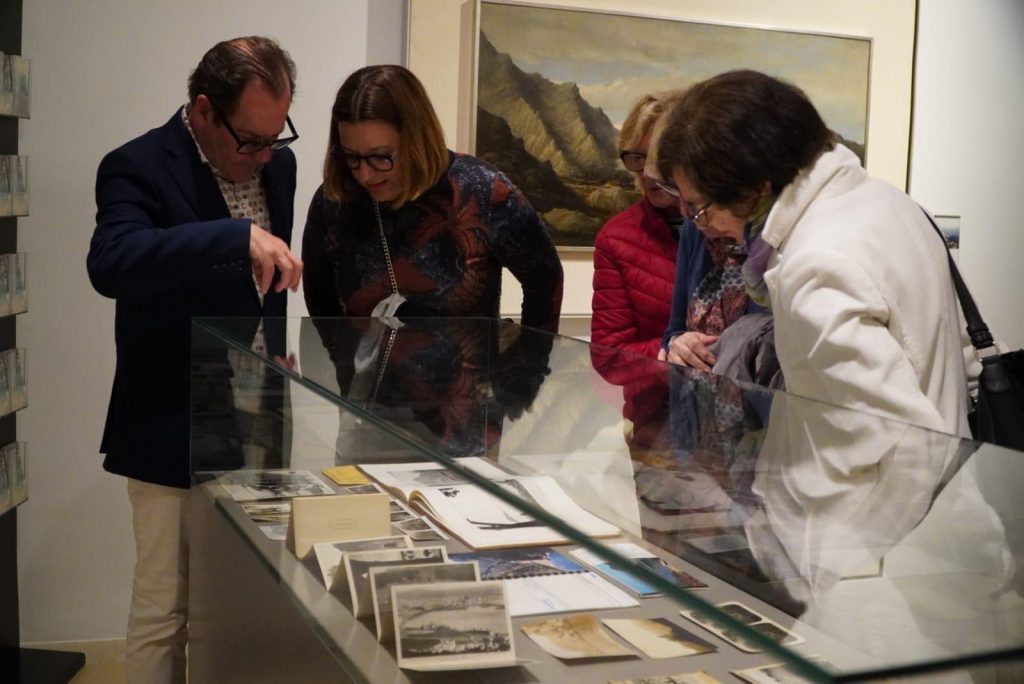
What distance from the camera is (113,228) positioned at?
314 cm

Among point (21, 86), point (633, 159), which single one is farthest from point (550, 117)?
point (21, 86)

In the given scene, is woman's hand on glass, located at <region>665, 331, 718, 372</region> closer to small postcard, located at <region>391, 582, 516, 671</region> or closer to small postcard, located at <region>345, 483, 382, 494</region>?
small postcard, located at <region>345, 483, 382, 494</region>

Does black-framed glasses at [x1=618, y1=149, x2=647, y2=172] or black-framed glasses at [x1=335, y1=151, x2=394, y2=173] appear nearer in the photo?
black-framed glasses at [x1=335, y1=151, x2=394, y2=173]

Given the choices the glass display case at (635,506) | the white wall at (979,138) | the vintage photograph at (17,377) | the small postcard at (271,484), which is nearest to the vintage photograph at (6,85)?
the vintage photograph at (17,377)

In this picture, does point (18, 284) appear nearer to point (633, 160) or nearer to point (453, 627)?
point (633, 160)

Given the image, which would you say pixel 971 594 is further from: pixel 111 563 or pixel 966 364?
pixel 111 563

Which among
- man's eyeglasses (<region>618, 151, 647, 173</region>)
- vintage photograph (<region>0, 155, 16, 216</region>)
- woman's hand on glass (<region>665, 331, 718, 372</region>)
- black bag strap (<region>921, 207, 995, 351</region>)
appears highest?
man's eyeglasses (<region>618, 151, 647, 173</region>)

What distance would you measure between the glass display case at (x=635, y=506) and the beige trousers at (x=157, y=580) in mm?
529

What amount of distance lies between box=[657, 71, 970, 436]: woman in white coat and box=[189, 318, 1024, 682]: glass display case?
5.0 inches

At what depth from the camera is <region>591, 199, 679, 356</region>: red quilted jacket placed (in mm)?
4211

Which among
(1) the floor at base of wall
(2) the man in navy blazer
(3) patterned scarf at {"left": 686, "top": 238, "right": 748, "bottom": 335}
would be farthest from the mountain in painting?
(1) the floor at base of wall

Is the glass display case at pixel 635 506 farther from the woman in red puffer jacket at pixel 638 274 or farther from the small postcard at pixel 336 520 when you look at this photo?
the woman in red puffer jacket at pixel 638 274

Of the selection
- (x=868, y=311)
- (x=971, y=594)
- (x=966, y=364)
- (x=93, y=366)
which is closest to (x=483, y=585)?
(x=971, y=594)

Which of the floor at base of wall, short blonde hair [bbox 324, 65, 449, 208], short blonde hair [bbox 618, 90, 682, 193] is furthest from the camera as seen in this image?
the floor at base of wall
